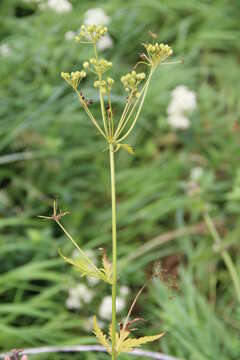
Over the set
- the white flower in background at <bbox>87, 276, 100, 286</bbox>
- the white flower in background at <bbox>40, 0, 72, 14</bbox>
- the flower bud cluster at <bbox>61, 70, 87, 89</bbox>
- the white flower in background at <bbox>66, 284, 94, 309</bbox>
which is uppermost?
the white flower in background at <bbox>40, 0, 72, 14</bbox>

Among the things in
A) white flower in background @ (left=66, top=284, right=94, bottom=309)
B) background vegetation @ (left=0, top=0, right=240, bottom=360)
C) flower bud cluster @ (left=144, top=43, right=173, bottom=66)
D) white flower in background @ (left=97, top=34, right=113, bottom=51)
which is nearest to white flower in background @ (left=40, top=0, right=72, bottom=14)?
background vegetation @ (left=0, top=0, right=240, bottom=360)

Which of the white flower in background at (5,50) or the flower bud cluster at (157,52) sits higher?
the white flower in background at (5,50)

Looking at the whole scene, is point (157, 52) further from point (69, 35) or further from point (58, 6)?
point (58, 6)

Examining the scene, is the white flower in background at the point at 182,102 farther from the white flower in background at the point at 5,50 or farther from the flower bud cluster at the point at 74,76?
the flower bud cluster at the point at 74,76

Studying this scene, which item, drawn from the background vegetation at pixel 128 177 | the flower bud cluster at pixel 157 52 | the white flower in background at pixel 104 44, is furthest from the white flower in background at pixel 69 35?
the flower bud cluster at pixel 157 52

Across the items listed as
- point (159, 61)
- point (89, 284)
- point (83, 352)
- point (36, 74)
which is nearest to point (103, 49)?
point (36, 74)

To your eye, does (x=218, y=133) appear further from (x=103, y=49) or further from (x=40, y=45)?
(x=40, y=45)

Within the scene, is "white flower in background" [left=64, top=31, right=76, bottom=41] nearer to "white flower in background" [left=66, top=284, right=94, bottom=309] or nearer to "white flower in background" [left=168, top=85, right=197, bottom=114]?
"white flower in background" [left=168, top=85, right=197, bottom=114]
